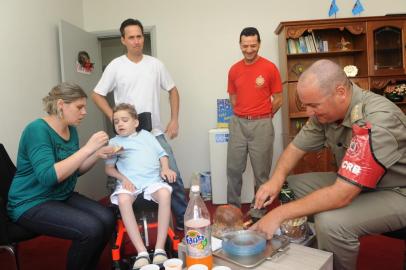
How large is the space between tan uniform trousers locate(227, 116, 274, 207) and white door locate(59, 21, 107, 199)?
1.50 meters

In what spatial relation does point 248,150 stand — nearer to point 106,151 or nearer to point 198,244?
point 106,151

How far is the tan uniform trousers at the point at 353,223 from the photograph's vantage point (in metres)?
1.28

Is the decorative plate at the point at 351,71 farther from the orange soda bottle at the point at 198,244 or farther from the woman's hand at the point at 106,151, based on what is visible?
the orange soda bottle at the point at 198,244

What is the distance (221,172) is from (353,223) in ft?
6.92

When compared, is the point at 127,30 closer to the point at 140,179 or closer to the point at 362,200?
the point at 140,179

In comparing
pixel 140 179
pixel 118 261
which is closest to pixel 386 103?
pixel 140 179

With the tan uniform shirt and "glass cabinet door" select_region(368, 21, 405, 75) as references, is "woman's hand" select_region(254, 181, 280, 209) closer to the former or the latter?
the tan uniform shirt

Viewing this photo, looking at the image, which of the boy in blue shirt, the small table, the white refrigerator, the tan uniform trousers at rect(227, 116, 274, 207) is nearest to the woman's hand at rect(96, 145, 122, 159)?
the boy in blue shirt

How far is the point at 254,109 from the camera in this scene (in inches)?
113

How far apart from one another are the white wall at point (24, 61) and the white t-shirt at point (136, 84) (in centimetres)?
75

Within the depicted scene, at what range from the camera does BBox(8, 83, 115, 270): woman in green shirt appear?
1513 mm

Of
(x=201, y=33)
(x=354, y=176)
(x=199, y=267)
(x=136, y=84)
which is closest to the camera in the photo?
(x=199, y=267)

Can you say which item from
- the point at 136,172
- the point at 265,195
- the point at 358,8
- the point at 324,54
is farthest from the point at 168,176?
the point at 358,8

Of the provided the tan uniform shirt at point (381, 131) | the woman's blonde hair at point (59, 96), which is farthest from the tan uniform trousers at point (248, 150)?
the woman's blonde hair at point (59, 96)
